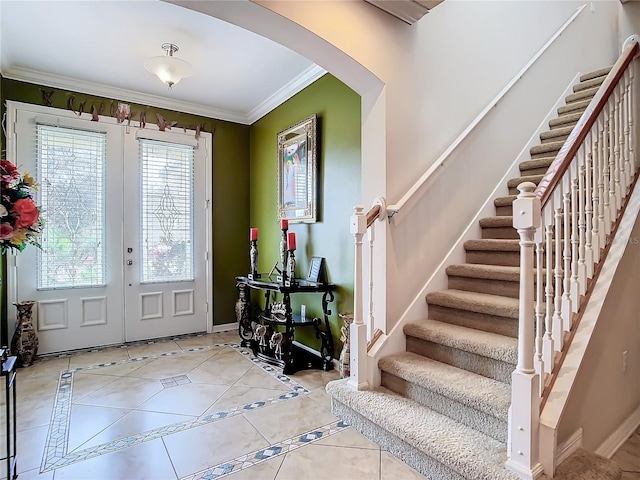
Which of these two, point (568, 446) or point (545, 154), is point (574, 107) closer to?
point (545, 154)

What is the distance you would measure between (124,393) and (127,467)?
1.02 m

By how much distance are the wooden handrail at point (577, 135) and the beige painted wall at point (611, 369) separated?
2.34ft

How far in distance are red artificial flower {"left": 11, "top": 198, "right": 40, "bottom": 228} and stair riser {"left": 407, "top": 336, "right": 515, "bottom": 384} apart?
7.02ft

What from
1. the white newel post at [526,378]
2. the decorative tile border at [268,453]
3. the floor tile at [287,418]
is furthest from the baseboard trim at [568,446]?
the floor tile at [287,418]

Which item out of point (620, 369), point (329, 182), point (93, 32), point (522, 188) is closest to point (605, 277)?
point (620, 369)

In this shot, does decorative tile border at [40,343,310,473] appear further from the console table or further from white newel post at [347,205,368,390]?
white newel post at [347,205,368,390]

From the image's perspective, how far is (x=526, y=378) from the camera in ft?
4.68

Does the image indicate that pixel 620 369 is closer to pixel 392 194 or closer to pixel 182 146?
pixel 392 194

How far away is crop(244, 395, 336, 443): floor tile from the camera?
85.0 inches

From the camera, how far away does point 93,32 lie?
2836 millimetres

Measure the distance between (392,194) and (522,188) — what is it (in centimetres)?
97

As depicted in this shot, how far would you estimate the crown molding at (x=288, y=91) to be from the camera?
11.2 ft

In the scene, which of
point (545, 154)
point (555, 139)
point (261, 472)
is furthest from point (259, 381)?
point (555, 139)

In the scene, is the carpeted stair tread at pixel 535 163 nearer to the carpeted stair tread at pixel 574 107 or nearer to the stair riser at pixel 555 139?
the stair riser at pixel 555 139
